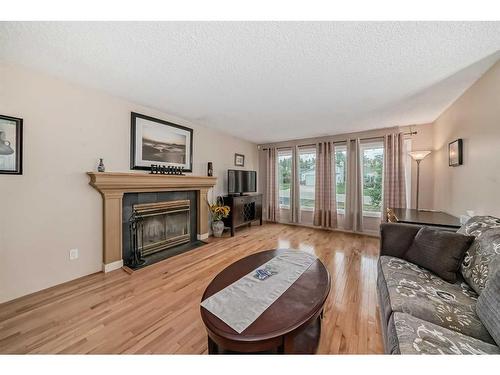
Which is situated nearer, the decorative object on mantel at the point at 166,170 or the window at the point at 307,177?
the decorative object on mantel at the point at 166,170

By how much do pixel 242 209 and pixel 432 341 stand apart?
11.8 ft

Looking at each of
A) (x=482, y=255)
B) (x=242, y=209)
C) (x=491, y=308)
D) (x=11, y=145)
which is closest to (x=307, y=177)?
(x=242, y=209)

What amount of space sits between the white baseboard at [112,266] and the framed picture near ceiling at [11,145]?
1.30 meters

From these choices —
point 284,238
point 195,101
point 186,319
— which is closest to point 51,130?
point 195,101

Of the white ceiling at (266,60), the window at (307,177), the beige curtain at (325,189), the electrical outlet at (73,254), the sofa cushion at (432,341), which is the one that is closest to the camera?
the sofa cushion at (432,341)

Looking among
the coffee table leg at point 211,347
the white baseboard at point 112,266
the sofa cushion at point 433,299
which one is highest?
the sofa cushion at point 433,299

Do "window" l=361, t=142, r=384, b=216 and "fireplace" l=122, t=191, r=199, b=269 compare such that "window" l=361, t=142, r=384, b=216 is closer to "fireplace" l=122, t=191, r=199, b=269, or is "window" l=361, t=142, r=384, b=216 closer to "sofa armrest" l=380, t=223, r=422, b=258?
"sofa armrest" l=380, t=223, r=422, b=258

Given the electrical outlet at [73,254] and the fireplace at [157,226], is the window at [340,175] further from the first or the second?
the electrical outlet at [73,254]

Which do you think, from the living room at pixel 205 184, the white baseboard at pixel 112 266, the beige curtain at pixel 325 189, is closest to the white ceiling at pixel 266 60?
the living room at pixel 205 184

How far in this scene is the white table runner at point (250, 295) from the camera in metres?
1.03

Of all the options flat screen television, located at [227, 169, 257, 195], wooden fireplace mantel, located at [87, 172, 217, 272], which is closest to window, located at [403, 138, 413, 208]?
flat screen television, located at [227, 169, 257, 195]

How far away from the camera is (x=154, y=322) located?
1.51 meters

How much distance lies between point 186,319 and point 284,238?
2.57 meters
